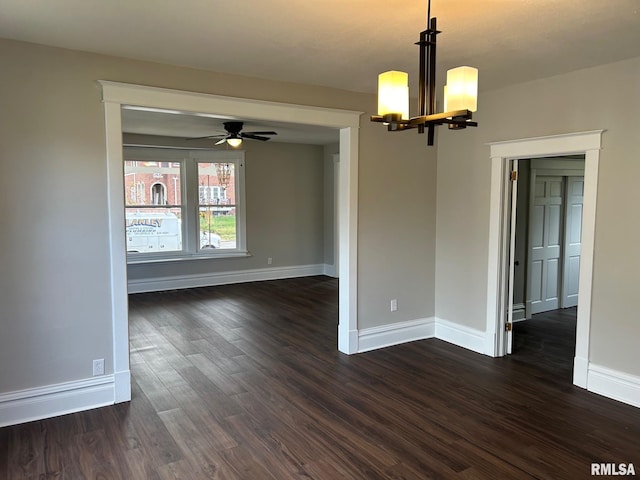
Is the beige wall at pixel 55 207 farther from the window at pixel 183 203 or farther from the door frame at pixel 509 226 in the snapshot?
the window at pixel 183 203

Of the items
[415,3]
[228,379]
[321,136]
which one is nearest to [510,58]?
[415,3]

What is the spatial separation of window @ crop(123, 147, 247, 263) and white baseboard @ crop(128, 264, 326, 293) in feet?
1.16

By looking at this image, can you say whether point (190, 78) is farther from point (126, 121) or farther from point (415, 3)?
point (126, 121)

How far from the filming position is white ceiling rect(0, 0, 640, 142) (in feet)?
8.03

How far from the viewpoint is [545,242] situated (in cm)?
608

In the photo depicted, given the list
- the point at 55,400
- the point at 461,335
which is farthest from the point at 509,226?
the point at 55,400

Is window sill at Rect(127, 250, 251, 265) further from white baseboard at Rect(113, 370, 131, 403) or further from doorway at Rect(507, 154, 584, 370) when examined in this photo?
doorway at Rect(507, 154, 584, 370)

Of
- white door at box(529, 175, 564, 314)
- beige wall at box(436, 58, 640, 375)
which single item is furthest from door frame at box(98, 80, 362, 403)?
white door at box(529, 175, 564, 314)

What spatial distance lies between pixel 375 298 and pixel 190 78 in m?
2.70

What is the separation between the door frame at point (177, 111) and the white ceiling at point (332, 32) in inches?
10.5

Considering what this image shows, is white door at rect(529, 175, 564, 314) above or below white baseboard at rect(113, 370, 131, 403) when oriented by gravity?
above

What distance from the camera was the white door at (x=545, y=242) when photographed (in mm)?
5945

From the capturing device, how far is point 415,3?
2.39 meters

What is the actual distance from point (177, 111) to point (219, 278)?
4944mm
